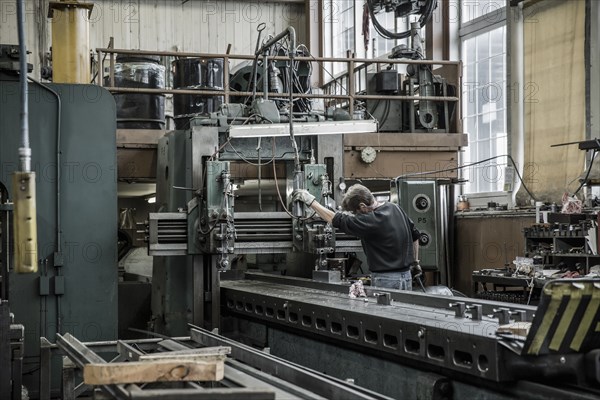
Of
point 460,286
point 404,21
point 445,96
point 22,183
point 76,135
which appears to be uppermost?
point 404,21

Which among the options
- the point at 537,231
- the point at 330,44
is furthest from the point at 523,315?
the point at 330,44

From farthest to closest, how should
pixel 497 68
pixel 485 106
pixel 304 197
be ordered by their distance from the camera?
1. pixel 485 106
2. pixel 497 68
3. pixel 304 197

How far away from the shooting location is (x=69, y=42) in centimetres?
655

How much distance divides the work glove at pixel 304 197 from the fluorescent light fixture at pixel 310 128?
1.27ft

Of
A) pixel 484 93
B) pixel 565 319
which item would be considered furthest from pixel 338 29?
pixel 565 319

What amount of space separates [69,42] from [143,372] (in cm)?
442

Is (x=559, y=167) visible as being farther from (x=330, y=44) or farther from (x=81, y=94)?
(x=330, y=44)

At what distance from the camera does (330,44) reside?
14.4m

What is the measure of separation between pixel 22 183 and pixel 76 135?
2982 millimetres

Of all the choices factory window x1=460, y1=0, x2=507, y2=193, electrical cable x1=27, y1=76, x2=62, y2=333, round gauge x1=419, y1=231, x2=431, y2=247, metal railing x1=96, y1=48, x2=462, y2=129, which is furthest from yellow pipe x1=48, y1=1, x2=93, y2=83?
factory window x1=460, y1=0, x2=507, y2=193

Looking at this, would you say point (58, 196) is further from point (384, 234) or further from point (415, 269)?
point (415, 269)

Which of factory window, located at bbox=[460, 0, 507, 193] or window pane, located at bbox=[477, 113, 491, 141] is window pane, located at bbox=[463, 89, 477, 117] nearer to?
factory window, located at bbox=[460, 0, 507, 193]

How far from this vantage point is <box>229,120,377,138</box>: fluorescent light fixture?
5129mm

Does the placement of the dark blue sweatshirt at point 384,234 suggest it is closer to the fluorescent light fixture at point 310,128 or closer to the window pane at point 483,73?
the fluorescent light fixture at point 310,128
